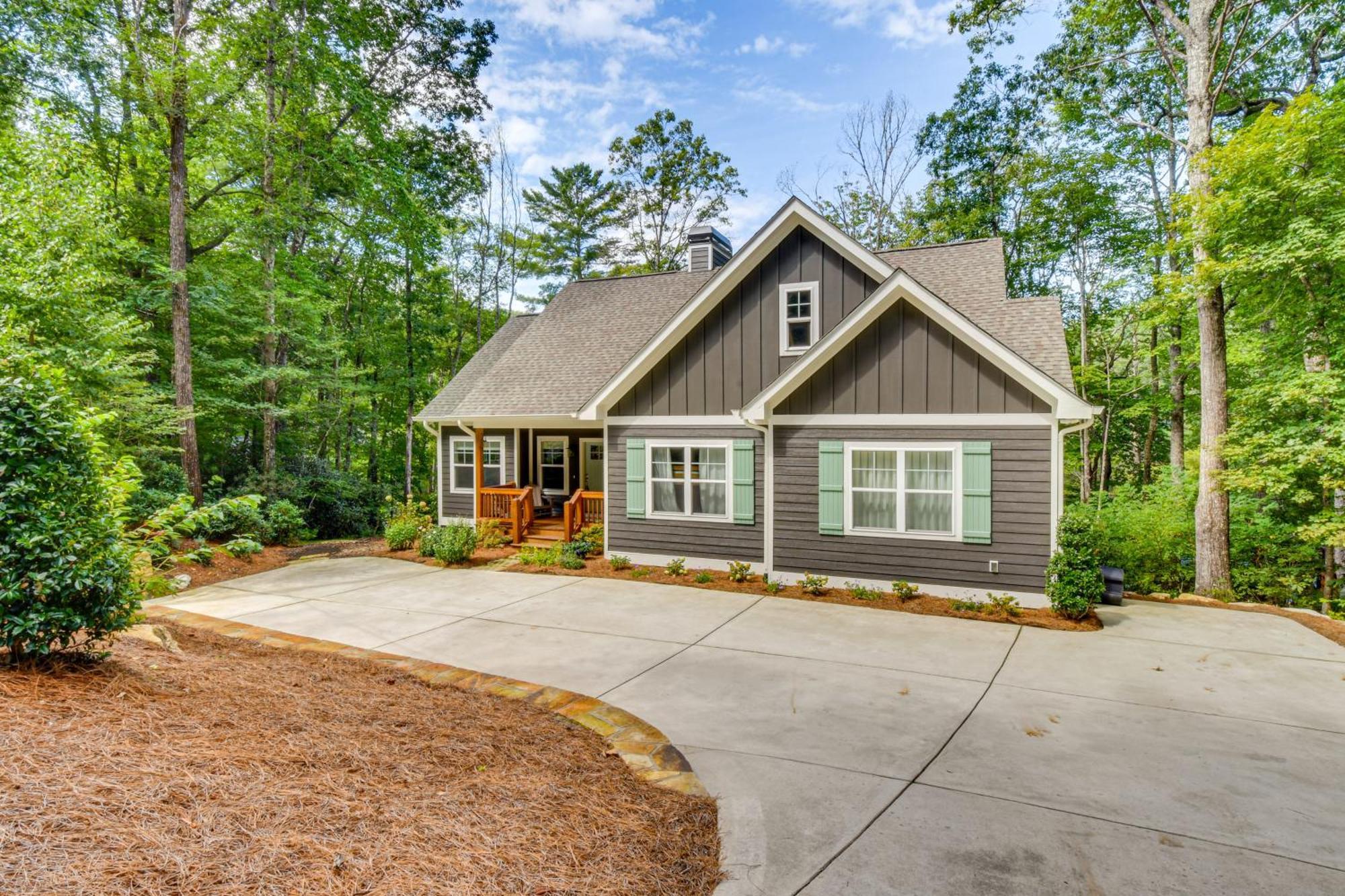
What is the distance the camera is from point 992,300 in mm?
10586

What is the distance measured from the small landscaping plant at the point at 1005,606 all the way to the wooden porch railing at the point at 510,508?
8.75 m

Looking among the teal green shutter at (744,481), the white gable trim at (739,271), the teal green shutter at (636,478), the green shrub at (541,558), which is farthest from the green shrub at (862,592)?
A: the green shrub at (541,558)

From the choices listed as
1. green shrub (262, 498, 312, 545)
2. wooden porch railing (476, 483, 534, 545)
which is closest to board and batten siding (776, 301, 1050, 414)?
wooden porch railing (476, 483, 534, 545)

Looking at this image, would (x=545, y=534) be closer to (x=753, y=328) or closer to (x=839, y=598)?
(x=753, y=328)

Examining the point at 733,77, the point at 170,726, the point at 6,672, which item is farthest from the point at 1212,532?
the point at 733,77

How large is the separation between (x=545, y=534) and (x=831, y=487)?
6.41 metres

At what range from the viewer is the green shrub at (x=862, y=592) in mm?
8602

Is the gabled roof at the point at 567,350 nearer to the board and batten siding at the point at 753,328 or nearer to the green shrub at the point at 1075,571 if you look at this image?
the board and batten siding at the point at 753,328

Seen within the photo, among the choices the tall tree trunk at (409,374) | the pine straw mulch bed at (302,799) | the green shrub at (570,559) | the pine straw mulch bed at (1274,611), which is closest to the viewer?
the pine straw mulch bed at (302,799)

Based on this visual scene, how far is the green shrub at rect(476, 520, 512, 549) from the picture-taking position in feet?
41.3

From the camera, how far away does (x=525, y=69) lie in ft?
60.6

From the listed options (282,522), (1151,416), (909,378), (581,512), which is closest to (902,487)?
(909,378)

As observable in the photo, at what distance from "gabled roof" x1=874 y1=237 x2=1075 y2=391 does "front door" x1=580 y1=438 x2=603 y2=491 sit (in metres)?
7.36

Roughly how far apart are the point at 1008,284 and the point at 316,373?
20.5 meters
